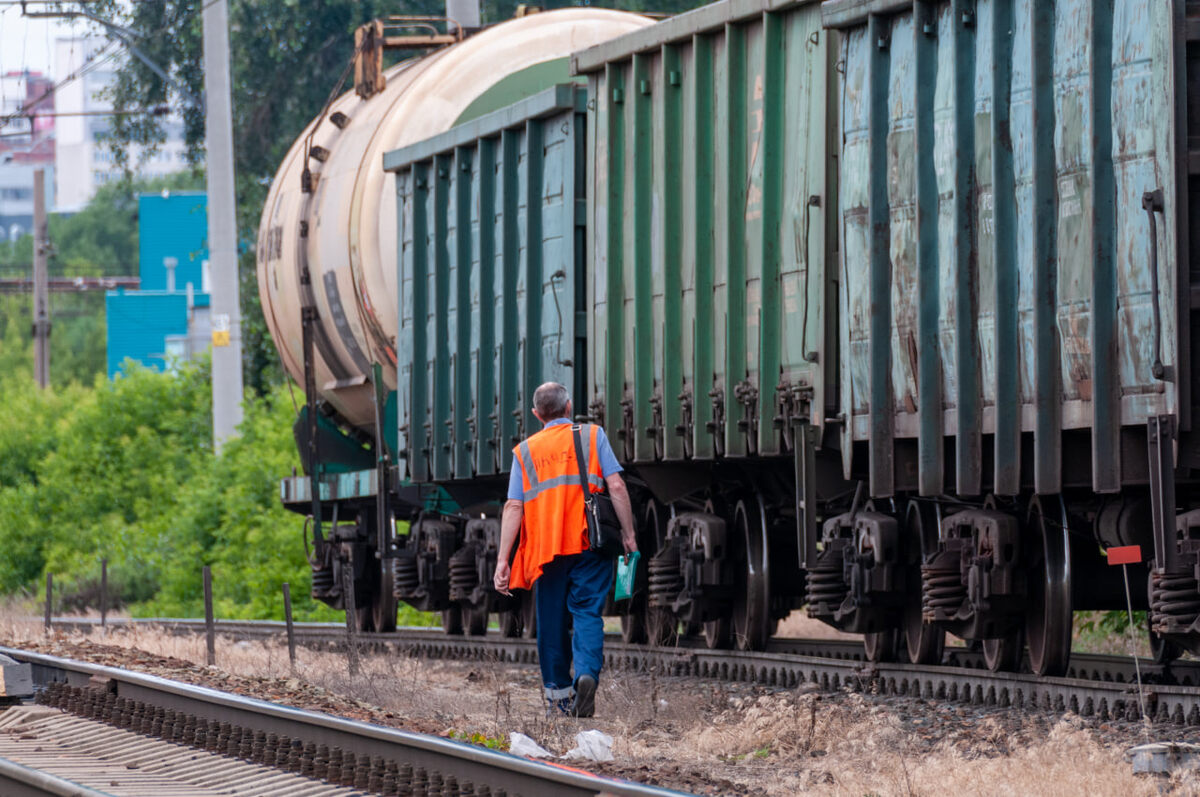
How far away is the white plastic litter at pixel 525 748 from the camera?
22.8ft

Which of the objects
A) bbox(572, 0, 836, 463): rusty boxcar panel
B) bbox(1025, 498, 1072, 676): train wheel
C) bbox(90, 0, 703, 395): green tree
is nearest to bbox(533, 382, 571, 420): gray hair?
bbox(572, 0, 836, 463): rusty boxcar panel

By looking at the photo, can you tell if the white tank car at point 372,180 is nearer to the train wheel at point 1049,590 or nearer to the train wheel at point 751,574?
the train wheel at point 751,574

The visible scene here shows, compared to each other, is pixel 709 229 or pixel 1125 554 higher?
pixel 709 229

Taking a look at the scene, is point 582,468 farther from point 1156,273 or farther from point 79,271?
point 79,271

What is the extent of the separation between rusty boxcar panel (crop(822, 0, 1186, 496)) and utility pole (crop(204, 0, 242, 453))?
1816cm

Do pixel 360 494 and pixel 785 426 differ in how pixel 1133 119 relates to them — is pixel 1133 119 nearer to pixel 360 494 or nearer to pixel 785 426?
pixel 785 426

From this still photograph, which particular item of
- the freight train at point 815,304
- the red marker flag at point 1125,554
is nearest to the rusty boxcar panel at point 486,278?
the freight train at point 815,304

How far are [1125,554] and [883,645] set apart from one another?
3299 mm

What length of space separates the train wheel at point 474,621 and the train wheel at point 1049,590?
7192 mm

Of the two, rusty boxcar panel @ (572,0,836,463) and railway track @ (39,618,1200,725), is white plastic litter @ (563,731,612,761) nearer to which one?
railway track @ (39,618,1200,725)

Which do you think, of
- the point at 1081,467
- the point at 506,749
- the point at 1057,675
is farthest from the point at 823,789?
the point at 1057,675

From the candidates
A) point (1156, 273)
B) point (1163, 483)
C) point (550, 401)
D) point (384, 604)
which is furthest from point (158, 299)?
point (1163, 483)

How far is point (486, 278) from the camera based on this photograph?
579 inches

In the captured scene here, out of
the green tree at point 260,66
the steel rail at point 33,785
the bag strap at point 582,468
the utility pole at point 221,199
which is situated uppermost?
the green tree at point 260,66
